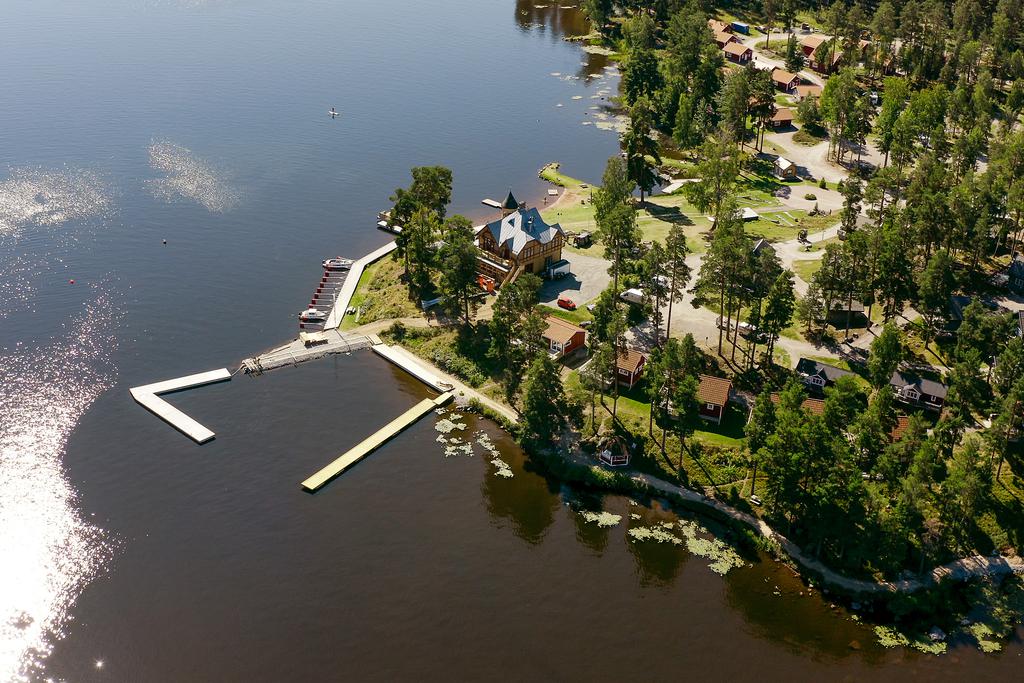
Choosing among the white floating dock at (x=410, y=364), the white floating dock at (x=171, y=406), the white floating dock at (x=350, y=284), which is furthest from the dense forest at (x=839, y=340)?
the white floating dock at (x=171, y=406)

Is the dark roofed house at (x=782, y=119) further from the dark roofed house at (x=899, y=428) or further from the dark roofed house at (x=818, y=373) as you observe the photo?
the dark roofed house at (x=899, y=428)

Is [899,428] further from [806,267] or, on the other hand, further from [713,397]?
[806,267]

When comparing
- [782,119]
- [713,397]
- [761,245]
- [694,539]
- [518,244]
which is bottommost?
[694,539]

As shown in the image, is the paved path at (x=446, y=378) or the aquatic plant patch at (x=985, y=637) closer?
the aquatic plant patch at (x=985, y=637)

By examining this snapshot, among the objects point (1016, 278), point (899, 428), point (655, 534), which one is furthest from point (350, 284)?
point (1016, 278)

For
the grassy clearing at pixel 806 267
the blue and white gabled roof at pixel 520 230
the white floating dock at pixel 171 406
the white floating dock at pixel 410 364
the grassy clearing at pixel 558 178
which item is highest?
the blue and white gabled roof at pixel 520 230

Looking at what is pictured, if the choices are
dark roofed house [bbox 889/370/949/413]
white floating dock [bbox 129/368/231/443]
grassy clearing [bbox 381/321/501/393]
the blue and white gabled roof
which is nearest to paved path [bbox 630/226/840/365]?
dark roofed house [bbox 889/370/949/413]
